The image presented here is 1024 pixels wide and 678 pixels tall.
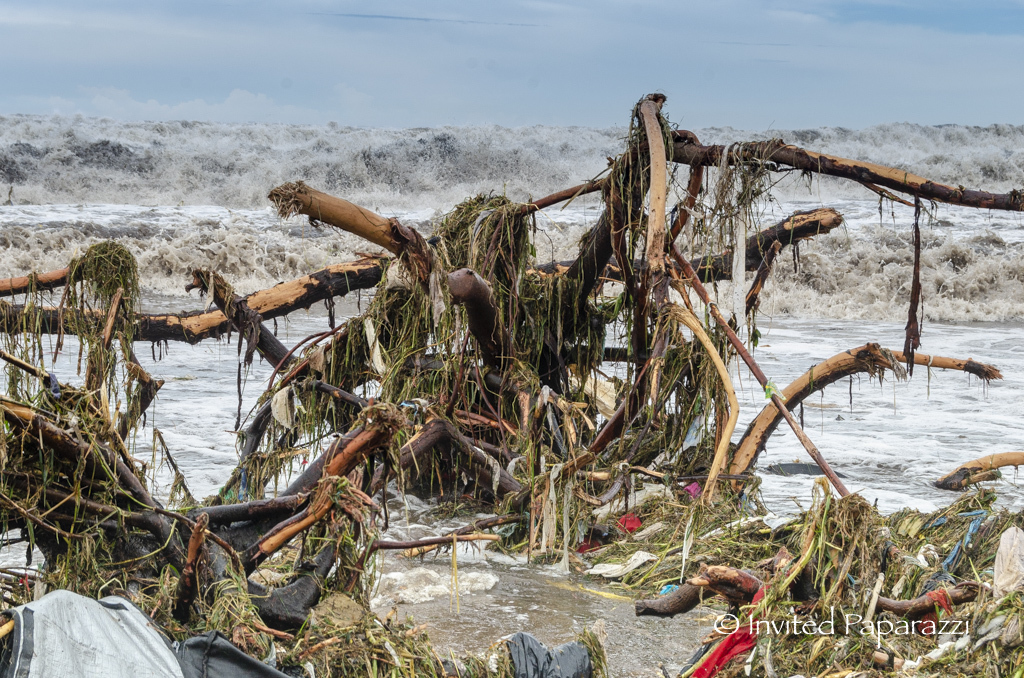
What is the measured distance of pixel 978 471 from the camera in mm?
5340

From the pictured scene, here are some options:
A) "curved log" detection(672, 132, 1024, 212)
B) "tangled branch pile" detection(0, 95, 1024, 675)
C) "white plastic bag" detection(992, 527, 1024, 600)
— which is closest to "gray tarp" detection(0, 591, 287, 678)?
"tangled branch pile" detection(0, 95, 1024, 675)

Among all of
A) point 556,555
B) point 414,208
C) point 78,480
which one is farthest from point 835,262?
point 78,480

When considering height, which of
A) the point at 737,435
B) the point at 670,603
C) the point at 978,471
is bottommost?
the point at 737,435

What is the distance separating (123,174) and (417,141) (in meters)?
7.90

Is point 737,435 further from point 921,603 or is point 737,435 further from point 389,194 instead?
point 389,194

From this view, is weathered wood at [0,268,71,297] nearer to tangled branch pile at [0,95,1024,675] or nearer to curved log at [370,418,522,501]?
tangled branch pile at [0,95,1024,675]

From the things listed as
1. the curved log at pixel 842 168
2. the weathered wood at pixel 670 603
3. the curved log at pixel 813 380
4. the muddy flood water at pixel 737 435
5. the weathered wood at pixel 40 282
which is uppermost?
the curved log at pixel 842 168

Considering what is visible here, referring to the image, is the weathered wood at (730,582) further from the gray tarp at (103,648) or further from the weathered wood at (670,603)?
the gray tarp at (103,648)

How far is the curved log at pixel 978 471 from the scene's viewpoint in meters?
5.05

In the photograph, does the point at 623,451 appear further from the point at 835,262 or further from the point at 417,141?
the point at 417,141

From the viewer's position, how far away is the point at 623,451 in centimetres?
471

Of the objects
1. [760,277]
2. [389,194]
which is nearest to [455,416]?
[760,277]

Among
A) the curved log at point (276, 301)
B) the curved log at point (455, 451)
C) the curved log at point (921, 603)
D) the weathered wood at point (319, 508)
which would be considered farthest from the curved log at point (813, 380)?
the weathered wood at point (319, 508)

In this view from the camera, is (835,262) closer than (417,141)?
Yes
